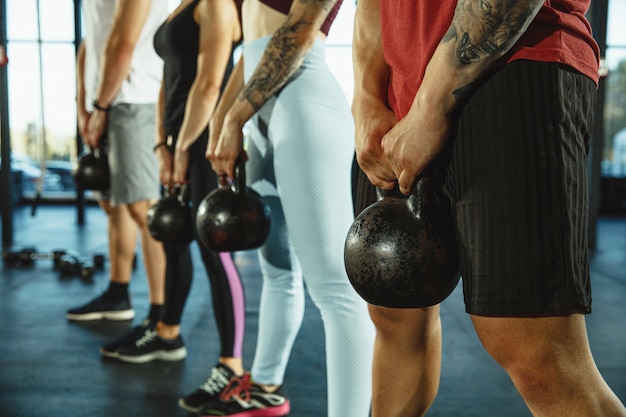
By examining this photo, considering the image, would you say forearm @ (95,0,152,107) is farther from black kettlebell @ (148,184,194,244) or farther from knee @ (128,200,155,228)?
black kettlebell @ (148,184,194,244)

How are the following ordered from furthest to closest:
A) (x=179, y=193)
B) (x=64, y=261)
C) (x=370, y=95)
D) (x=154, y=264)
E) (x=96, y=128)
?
(x=64, y=261)
(x=96, y=128)
(x=154, y=264)
(x=179, y=193)
(x=370, y=95)

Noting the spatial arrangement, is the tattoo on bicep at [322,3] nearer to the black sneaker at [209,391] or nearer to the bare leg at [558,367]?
the bare leg at [558,367]

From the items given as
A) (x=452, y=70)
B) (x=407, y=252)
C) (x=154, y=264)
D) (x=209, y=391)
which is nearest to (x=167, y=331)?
(x=154, y=264)

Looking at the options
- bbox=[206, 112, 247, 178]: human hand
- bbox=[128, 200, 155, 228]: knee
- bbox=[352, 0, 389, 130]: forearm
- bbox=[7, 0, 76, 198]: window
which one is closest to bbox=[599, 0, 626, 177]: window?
bbox=[7, 0, 76, 198]: window

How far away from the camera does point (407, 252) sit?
752 millimetres

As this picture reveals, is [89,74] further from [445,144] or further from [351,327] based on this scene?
[445,144]

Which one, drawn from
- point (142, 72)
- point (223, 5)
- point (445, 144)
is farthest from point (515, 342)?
point (142, 72)

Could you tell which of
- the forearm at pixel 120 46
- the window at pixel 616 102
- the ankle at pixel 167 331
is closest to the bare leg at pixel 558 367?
the ankle at pixel 167 331

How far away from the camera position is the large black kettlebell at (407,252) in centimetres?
75

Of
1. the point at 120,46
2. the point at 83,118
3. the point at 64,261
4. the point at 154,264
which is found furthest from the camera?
the point at 64,261

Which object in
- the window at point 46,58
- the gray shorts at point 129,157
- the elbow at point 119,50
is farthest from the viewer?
the window at point 46,58

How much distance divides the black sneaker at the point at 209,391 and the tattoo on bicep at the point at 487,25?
1290 mm

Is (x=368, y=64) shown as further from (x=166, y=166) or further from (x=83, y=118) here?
(x=83, y=118)

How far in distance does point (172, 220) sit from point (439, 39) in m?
1.13
